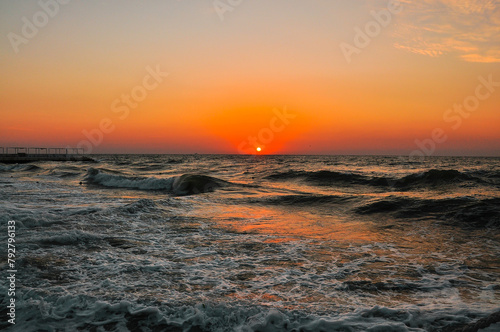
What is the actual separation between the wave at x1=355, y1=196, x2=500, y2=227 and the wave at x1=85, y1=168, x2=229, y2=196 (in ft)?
35.8

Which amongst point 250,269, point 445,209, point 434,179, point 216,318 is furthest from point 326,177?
point 216,318

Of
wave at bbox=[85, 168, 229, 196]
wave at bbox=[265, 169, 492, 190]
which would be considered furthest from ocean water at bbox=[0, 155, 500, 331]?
wave at bbox=[265, 169, 492, 190]

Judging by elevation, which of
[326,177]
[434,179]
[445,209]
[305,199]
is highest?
[434,179]

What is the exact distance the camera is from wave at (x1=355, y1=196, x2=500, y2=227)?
1094 centimetres

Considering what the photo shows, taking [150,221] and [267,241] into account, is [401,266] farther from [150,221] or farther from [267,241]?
[150,221]

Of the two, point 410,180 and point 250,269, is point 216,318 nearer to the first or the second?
point 250,269

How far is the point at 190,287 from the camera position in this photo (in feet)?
16.6

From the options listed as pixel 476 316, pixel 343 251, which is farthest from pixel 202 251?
pixel 476 316

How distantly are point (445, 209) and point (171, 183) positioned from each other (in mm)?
19094

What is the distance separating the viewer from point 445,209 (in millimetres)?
12609

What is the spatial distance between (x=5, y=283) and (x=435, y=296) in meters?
6.68

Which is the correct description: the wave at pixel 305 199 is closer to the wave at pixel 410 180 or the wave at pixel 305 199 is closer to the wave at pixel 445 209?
the wave at pixel 445 209

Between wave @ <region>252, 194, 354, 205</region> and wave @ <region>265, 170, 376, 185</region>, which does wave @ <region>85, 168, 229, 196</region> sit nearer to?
wave @ <region>252, 194, 354, 205</region>

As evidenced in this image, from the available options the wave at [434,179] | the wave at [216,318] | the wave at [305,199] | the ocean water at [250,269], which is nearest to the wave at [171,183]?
the wave at [305,199]
